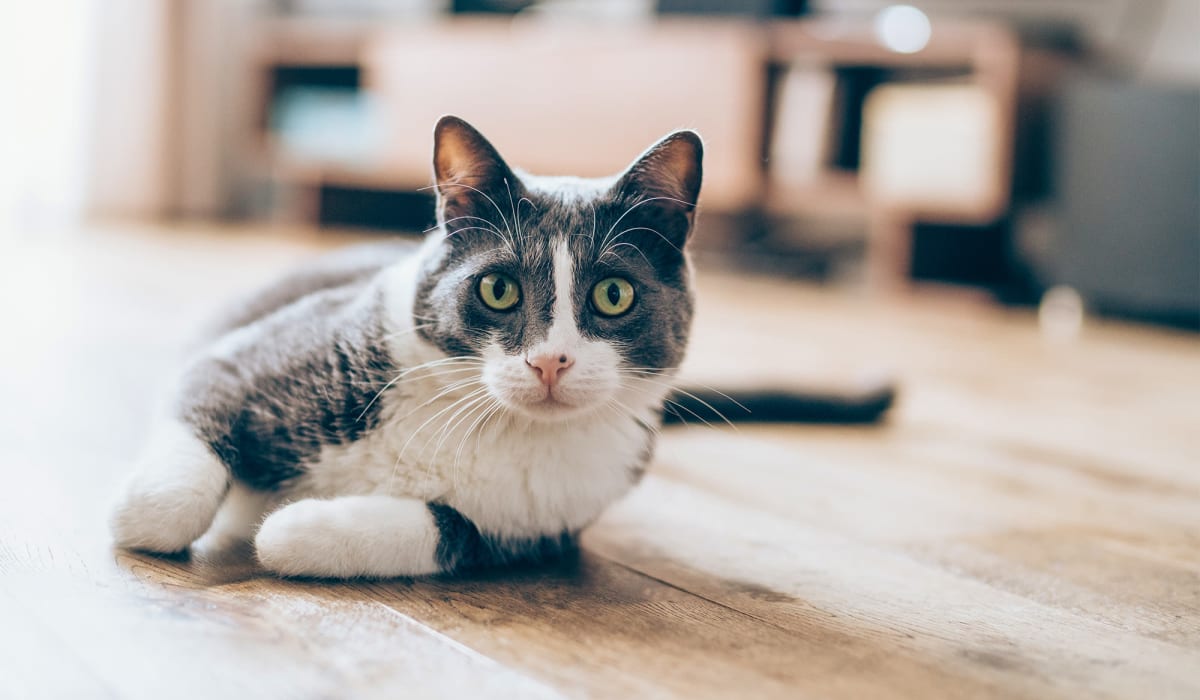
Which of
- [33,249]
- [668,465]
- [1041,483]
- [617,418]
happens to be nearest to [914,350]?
[1041,483]

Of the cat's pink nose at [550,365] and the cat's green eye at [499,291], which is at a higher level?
the cat's green eye at [499,291]

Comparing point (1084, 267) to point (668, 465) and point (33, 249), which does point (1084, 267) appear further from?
point (33, 249)

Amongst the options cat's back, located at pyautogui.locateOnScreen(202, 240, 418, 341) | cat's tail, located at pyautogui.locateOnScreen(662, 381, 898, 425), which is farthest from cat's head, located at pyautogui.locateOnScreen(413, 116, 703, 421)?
cat's tail, located at pyautogui.locateOnScreen(662, 381, 898, 425)

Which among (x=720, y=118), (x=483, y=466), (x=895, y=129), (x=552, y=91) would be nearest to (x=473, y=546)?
(x=483, y=466)

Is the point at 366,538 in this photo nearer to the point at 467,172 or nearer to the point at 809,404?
the point at 467,172

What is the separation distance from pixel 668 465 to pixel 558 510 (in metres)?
0.47

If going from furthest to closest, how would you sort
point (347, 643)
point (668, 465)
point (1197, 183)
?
point (1197, 183) → point (668, 465) → point (347, 643)

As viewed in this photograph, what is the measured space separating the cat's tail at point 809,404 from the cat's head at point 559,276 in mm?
680

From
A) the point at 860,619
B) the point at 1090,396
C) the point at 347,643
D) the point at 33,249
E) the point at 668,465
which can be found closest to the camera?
the point at 347,643

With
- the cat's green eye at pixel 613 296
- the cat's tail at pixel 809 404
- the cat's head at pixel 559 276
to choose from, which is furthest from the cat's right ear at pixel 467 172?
the cat's tail at pixel 809 404

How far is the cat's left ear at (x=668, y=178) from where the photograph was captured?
97cm

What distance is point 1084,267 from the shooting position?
123 inches

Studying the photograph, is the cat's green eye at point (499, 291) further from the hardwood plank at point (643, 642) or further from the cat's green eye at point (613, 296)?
the hardwood plank at point (643, 642)

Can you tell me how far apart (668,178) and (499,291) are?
173mm
